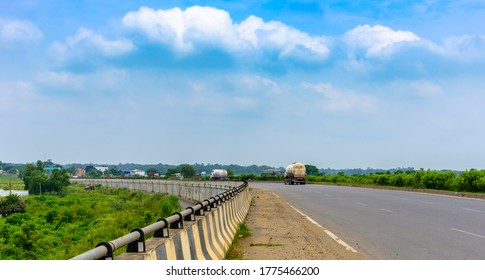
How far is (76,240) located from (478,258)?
38.6 metres

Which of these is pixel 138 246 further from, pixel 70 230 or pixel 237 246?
pixel 70 230

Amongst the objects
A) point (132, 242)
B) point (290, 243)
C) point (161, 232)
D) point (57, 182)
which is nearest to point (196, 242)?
point (161, 232)

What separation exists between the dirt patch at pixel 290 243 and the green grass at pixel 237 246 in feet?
0.42

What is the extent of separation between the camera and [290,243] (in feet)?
49.0

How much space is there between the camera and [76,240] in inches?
1797

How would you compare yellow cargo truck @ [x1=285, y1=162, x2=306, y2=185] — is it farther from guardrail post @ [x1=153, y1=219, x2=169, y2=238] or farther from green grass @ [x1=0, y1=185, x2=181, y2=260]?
guardrail post @ [x1=153, y1=219, x2=169, y2=238]

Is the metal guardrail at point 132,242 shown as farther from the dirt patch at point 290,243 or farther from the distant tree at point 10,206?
the distant tree at point 10,206

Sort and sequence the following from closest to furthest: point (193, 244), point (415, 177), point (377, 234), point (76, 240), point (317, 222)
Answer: point (193, 244), point (377, 234), point (317, 222), point (76, 240), point (415, 177)

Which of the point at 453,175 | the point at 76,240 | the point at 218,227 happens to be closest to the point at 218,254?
the point at 218,227

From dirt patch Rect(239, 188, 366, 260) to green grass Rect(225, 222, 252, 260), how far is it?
0.42ft

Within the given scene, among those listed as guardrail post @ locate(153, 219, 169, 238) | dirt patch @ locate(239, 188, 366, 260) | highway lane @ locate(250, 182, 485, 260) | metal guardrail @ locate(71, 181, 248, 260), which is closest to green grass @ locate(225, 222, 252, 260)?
dirt patch @ locate(239, 188, 366, 260)

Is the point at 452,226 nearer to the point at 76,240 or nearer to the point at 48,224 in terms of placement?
the point at 76,240

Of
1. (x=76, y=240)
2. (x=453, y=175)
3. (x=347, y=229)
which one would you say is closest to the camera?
(x=347, y=229)

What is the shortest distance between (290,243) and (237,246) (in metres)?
1.42
